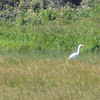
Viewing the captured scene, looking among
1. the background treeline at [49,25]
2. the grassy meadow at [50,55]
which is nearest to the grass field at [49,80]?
the grassy meadow at [50,55]

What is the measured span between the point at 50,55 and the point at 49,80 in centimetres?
466

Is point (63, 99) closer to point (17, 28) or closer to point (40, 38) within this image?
point (40, 38)

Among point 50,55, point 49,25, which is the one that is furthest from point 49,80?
point 49,25

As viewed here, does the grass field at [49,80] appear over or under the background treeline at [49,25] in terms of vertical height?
over

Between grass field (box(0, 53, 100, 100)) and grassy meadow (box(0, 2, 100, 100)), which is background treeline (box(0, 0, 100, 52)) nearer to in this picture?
grassy meadow (box(0, 2, 100, 100))

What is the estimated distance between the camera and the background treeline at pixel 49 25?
49.7 feet

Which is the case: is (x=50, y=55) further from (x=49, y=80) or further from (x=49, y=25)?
(x=49, y=80)

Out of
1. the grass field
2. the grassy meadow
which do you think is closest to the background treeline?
the grassy meadow

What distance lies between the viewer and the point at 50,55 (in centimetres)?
1304

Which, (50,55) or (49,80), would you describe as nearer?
(49,80)

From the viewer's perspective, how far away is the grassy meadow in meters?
7.55

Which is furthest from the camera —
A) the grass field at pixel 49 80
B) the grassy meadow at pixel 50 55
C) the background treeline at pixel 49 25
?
the background treeline at pixel 49 25

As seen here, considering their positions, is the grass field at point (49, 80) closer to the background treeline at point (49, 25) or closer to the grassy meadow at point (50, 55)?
the grassy meadow at point (50, 55)

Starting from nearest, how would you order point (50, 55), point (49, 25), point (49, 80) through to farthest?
point (49, 80), point (50, 55), point (49, 25)
